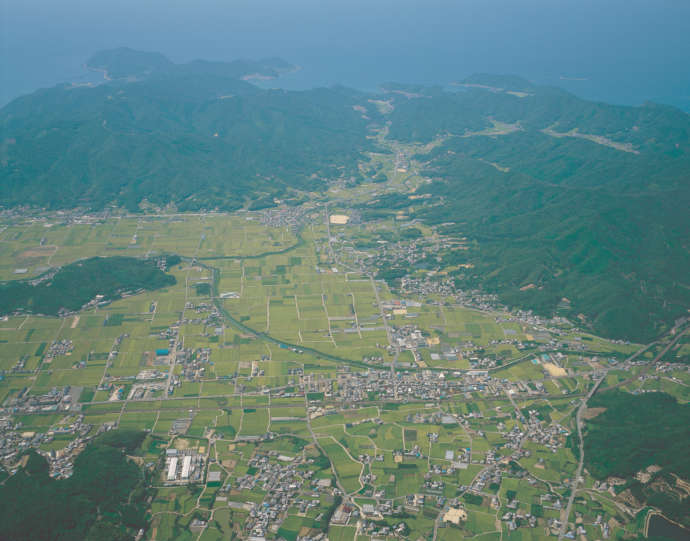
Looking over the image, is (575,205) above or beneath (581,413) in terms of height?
above

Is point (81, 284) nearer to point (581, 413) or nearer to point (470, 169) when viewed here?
point (581, 413)

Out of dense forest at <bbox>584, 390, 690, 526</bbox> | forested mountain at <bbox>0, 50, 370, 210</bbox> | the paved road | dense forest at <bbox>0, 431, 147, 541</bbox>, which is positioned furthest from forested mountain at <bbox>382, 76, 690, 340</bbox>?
dense forest at <bbox>0, 431, 147, 541</bbox>

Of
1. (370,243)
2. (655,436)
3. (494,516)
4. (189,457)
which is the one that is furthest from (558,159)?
(189,457)

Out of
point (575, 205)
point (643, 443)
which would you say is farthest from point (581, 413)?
point (575, 205)

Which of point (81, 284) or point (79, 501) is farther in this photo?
point (81, 284)

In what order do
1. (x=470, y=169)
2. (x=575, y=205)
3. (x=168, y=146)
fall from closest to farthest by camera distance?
(x=575, y=205) < (x=470, y=169) < (x=168, y=146)

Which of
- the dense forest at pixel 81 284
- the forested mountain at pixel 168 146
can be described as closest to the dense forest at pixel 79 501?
the dense forest at pixel 81 284
